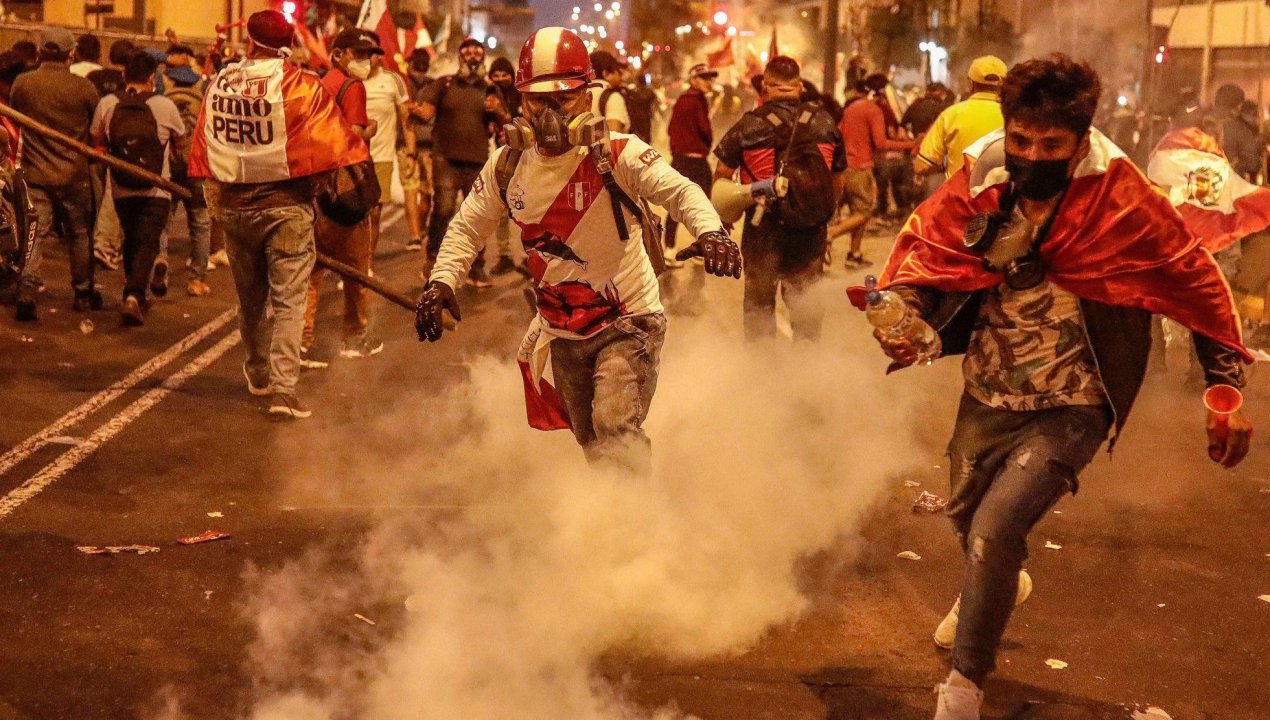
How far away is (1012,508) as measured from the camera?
384cm

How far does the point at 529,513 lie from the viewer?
6.09 metres

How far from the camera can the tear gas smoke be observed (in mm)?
4258

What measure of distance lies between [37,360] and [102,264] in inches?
178

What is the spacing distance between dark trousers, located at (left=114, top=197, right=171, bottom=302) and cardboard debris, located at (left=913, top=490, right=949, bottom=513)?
622 centimetres

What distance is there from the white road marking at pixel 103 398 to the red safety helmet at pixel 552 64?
11.4ft

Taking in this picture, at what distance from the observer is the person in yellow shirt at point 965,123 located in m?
8.45

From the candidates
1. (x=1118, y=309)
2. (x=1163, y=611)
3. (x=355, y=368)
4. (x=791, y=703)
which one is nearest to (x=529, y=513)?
(x=791, y=703)

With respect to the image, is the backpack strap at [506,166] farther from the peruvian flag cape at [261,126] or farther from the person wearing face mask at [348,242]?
the person wearing face mask at [348,242]

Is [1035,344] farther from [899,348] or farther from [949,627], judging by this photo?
[949,627]

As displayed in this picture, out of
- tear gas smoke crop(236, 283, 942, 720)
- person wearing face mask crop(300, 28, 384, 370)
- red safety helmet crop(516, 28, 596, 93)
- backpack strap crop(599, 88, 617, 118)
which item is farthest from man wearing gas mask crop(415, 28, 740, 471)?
backpack strap crop(599, 88, 617, 118)

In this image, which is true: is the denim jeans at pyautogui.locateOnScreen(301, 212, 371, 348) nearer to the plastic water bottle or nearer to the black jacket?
the plastic water bottle

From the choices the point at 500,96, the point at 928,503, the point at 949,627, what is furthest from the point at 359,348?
the point at 949,627

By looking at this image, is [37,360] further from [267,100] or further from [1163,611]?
[1163,611]

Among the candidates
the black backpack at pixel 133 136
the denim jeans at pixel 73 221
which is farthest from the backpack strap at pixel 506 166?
the denim jeans at pixel 73 221
